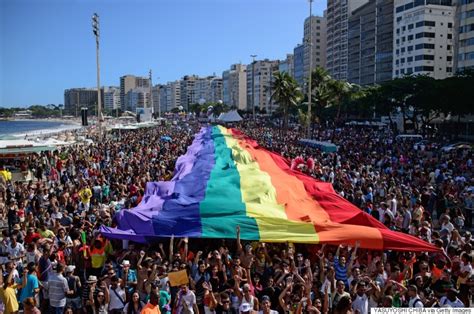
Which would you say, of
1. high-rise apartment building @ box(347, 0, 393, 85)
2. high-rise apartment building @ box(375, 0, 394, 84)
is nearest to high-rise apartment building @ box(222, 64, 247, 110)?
high-rise apartment building @ box(347, 0, 393, 85)

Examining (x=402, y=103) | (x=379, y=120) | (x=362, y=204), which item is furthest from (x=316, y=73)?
(x=362, y=204)

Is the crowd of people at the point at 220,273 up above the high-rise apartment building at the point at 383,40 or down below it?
below

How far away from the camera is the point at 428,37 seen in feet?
256

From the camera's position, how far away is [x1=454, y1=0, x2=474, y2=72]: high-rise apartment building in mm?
59750

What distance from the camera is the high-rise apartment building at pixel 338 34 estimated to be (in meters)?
112

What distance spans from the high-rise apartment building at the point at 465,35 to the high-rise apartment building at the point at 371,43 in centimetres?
2666

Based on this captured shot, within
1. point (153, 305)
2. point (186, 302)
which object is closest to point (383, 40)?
point (186, 302)

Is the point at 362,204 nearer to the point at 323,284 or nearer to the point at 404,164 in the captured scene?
the point at 323,284

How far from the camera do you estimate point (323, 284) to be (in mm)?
7930

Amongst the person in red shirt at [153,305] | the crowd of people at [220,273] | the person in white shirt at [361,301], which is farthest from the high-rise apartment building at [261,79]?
the person in red shirt at [153,305]

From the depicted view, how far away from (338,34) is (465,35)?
58.3m

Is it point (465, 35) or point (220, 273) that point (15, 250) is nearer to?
point (220, 273)

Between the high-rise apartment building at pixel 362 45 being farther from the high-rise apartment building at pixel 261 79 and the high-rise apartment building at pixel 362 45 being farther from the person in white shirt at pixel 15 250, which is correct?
the person in white shirt at pixel 15 250

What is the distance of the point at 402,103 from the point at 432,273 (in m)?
45.1
